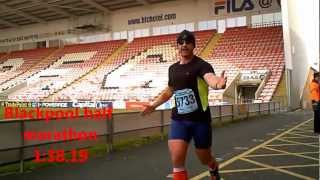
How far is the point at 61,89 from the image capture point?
136 feet

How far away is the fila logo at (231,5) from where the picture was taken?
4066 cm

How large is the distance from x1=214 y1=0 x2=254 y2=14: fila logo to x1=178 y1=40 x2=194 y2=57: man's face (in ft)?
121

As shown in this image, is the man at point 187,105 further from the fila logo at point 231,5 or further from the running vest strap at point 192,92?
the fila logo at point 231,5

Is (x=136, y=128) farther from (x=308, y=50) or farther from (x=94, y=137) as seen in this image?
(x=308, y=50)

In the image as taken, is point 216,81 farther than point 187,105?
No

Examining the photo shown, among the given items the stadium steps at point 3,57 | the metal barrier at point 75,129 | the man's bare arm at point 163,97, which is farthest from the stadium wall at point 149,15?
the man's bare arm at point 163,97

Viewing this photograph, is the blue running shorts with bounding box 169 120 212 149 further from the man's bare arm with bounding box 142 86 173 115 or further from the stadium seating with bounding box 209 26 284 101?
the stadium seating with bounding box 209 26 284 101

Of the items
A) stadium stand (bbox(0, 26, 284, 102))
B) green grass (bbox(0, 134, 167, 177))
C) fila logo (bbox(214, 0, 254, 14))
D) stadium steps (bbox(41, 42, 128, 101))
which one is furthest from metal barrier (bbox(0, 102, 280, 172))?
fila logo (bbox(214, 0, 254, 14))

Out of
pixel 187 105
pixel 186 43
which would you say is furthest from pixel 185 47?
pixel 187 105

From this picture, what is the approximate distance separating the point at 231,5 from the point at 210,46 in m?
4.08

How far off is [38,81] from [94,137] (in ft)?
119

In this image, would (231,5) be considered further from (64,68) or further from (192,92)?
(192,92)

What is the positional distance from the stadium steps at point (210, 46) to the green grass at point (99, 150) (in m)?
25.9

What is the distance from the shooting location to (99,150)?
1084cm
